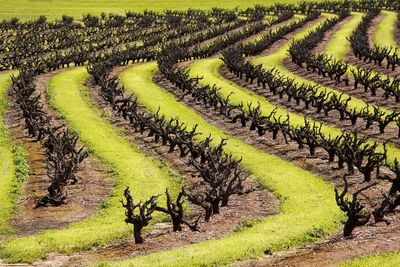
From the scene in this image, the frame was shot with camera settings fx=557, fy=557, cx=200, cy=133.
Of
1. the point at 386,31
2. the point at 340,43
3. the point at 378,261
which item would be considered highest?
the point at 386,31

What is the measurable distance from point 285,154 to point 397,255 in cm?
1791

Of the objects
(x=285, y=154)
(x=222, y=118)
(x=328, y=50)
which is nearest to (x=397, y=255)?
(x=285, y=154)

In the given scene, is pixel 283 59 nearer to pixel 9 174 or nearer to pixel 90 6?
pixel 9 174

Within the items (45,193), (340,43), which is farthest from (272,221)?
(340,43)

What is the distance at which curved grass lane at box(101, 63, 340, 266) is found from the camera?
20141 mm

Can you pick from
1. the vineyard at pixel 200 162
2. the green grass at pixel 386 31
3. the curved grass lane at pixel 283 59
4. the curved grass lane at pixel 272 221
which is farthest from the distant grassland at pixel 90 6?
the curved grass lane at pixel 272 221

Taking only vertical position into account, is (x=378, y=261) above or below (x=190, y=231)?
above

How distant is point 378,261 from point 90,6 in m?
134

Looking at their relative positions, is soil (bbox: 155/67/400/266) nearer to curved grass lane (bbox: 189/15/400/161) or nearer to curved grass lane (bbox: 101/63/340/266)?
curved grass lane (bbox: 101/63/340/266)

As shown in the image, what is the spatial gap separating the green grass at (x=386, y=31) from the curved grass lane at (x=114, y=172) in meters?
45.4

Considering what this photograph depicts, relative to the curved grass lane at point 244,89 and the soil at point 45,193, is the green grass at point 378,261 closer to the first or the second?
the soil at point 45,193

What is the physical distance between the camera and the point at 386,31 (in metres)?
92.2

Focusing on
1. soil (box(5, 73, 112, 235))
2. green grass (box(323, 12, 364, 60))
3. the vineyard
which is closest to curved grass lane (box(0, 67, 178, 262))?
the vineyard

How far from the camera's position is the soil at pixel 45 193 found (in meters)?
27.1
